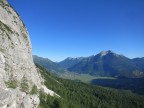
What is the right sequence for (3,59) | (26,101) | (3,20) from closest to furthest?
(3,59) → (26,101) → (3,20)

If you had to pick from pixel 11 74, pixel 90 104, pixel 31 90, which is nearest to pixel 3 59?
pixel 11 74

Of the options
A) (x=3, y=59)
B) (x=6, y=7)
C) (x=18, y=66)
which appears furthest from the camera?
(x=6, y=7)

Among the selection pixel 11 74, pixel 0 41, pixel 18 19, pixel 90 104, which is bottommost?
pixel 90 104

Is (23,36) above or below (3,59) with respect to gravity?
above

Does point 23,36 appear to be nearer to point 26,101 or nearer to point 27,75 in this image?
point 27,75

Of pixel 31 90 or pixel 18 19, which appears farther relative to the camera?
pixel 18 19
